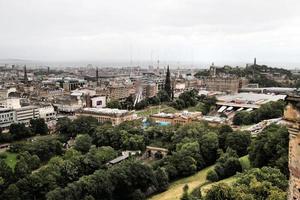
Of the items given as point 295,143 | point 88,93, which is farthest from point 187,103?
point 295,143

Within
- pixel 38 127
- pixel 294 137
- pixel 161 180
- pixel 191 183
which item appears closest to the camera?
pixel 294 137

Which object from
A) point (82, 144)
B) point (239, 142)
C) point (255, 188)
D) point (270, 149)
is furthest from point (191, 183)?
point (82, 144)

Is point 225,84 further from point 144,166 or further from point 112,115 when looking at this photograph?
point 144,166

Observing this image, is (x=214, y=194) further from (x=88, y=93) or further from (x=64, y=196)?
(x=88, y=93)

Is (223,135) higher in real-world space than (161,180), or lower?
higher

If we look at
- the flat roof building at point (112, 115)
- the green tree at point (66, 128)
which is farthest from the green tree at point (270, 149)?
the flat roof building at point (112, 115)

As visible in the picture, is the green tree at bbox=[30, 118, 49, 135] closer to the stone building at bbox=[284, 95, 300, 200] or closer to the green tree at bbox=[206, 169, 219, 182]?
the green tree at bbox=[206, 169, 219, 182]

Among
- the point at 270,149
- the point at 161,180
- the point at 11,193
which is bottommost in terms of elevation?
the point at 161,180
